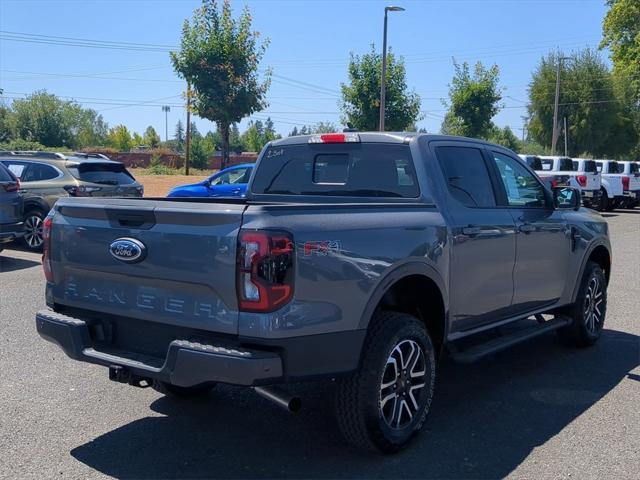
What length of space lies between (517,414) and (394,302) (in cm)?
128

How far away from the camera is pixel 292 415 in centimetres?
484

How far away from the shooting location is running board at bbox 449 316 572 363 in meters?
4.74

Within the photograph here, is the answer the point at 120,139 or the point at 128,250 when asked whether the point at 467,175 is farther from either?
the point at 120,139

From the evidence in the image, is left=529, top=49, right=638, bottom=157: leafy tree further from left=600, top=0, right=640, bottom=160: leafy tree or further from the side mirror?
the side mirror

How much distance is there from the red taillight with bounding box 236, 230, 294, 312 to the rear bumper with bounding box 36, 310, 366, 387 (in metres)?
0.19

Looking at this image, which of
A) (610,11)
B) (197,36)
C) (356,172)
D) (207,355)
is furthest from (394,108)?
(207,355)

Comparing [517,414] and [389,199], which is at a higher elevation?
[389,199]

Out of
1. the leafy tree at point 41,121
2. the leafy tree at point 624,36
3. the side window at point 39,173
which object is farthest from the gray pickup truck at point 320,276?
the leafy tree at point 41,121

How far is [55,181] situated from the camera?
13109mm

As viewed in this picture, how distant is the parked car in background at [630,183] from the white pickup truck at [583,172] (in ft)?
4.38

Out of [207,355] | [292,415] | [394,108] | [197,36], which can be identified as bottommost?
[292,415]

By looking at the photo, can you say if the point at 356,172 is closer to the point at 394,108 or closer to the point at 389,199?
the point at 389,199

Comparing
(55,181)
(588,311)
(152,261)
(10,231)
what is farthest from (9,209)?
(588,311)

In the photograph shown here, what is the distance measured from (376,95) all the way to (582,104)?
69.0 feet
